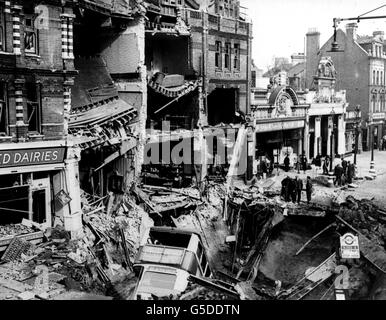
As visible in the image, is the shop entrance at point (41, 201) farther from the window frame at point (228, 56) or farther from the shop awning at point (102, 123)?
the window frame at point (228, 56)

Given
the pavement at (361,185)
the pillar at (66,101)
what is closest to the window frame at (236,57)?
the pavement at (361,185)

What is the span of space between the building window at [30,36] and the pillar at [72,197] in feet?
14.7

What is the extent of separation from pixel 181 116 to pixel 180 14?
665 cm

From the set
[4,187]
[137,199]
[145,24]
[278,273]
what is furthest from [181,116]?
[4,187]

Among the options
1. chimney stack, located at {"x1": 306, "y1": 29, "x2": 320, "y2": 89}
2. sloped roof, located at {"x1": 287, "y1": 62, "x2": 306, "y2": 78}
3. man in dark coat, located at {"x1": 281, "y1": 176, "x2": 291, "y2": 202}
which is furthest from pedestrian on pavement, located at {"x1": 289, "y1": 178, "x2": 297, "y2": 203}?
sloped roof, located at {"x1": 287, "y1": 62, "x2": 306, "y2": 78}

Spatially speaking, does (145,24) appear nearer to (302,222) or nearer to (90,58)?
(90,58)

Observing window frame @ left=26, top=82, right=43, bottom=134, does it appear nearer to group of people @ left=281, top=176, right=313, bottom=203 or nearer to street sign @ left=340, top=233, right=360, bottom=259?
street sign @ left=340, top=233, right=360, bottom=259

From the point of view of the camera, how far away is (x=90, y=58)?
96.9 ft

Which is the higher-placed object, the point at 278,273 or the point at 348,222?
the point at 348,222

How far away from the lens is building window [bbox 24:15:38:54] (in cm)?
2028

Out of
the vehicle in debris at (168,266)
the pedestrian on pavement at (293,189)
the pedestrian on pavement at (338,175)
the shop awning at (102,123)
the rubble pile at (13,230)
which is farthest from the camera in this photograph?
the pedestrian on pavement at (338,175)

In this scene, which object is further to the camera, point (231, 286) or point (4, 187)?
point (4, 187)

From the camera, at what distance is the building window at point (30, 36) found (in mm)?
20281

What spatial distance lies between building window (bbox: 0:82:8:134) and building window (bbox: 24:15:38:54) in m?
1.89
